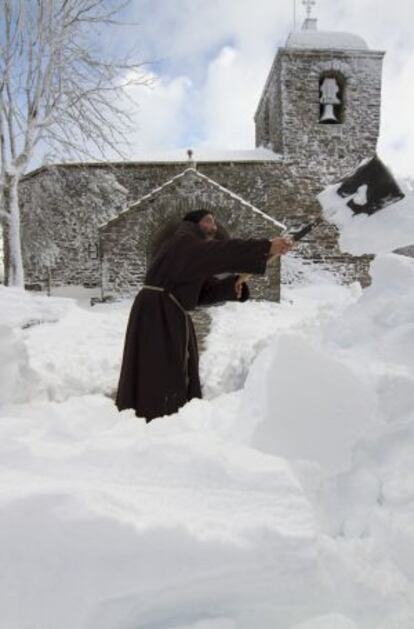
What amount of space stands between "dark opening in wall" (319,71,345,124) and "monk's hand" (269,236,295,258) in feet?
53.4

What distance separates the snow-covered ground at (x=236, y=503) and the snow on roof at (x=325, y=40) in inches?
715

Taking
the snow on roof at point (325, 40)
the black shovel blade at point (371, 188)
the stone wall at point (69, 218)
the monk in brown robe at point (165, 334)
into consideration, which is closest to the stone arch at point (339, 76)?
the snow on roof at point (325, 40)

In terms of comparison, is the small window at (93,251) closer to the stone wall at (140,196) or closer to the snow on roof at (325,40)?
the stone wall at (140,196)

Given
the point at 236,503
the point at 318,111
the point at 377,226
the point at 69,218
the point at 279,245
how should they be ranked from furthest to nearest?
the point at 69,218 → the point at 318,111 → the point at 377,226 → the point at 279,245 → the point at 236,503

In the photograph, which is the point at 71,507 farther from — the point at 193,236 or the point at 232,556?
the point at 193,236


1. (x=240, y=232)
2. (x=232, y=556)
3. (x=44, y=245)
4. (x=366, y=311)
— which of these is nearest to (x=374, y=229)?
(x=366, y=311)

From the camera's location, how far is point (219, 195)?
14.4 metres

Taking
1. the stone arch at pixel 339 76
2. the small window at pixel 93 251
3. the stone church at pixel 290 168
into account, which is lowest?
the small window at pixel 93 251

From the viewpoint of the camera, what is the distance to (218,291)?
3.90 metres

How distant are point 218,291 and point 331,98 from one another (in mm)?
16298

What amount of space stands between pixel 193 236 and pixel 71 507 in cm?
245

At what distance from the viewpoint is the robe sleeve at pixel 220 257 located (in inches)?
124

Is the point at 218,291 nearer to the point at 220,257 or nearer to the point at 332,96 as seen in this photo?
the point at 220,257

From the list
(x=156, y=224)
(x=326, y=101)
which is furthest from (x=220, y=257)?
(x=326, y=101)
